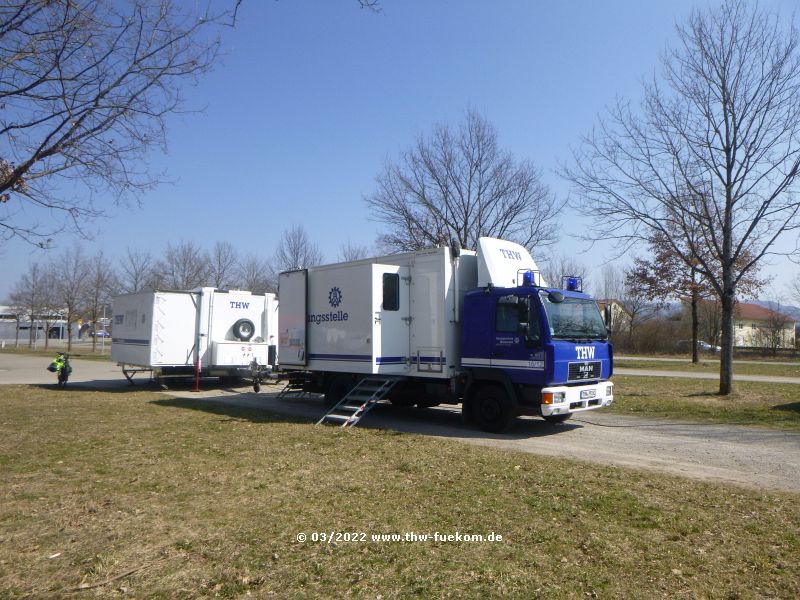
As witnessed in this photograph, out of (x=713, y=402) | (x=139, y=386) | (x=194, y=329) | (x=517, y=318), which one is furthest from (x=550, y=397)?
(x=139, y=386)

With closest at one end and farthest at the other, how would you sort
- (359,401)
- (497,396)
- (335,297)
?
(497,396)
(359,401)
(335,297)

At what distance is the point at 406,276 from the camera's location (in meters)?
11.7

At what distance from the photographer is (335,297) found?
12.4 meters

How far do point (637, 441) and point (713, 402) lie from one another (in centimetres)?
547

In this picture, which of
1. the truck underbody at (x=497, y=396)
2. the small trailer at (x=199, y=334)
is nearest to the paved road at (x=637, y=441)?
the truck underbody at (x=497, y=396)

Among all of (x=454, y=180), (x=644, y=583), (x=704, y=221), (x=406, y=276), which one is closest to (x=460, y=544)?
(x=644, y=583)

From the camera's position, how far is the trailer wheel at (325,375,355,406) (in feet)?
41.9

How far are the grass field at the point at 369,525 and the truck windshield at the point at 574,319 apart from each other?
266 cm

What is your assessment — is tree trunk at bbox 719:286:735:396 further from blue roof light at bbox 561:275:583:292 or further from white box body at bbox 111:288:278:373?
white box body at bbox 111:288:278:373

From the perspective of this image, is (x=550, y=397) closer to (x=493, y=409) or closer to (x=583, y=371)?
(x=583, y=371)

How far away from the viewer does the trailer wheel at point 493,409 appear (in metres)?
10.3

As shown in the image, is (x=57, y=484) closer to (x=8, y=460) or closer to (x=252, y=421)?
(x=8, y=460)

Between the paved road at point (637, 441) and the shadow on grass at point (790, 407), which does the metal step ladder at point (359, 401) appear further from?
the shadow on grass at point (790, 407)

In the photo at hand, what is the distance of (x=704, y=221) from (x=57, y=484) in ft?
49.9
